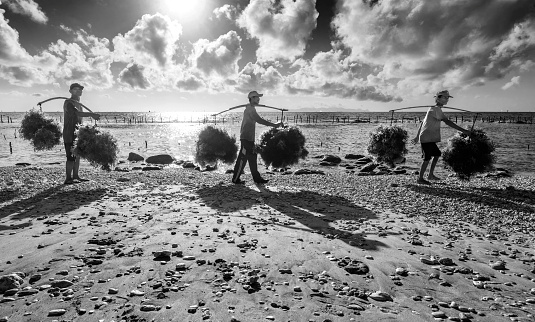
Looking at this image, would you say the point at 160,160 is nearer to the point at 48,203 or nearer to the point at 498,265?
the point at 48,203

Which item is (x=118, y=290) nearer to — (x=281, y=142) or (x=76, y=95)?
(x=281, y=142)

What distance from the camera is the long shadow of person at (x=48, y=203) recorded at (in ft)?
21.0

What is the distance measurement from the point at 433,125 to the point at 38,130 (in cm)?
1501

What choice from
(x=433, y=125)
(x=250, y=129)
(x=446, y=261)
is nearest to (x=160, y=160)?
(x=250, y=129)

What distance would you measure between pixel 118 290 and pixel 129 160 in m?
21.2

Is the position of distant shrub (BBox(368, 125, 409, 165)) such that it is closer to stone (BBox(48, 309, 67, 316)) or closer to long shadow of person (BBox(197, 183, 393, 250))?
long shadow of person (BBox(197, 183, 393, 250))

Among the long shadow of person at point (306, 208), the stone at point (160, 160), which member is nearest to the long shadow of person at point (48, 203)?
the long shadow of person at point (306, 208)

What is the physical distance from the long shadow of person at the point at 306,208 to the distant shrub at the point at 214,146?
215 cm

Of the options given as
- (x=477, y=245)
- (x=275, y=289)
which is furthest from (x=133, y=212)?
(x=477, y=245)

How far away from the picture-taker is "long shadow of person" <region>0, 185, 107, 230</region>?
639cm

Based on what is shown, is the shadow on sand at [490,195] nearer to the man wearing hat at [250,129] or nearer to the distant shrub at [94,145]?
the man wearing hat at [250,129]

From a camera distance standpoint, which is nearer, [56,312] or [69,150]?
[56,312]

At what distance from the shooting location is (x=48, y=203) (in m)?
7.42

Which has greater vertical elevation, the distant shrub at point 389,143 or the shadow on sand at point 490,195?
the distant shrub at point 389,143
